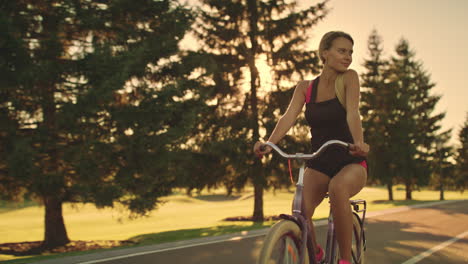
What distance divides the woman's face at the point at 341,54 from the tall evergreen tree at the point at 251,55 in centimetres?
1583

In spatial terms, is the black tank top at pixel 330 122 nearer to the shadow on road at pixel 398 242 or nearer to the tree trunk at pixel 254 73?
the shadow on road at pixel 398 242

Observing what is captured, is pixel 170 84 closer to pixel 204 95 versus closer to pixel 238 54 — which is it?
pixel 204 95

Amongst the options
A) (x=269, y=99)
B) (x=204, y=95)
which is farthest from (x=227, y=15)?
(x=204, y=95)

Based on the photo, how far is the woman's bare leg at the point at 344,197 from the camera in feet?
10.9

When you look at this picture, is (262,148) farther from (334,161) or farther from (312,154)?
(334,161)

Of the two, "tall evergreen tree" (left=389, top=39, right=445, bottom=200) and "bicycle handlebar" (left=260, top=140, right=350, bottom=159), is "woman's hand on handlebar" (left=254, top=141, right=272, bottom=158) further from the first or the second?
"tall evergreen tree" (left=389, top=39, right=445, bottom=200)

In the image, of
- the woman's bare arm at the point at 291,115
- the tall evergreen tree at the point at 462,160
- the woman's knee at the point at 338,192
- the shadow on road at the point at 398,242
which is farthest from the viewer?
the tall evergreen tree at the point at 462,160

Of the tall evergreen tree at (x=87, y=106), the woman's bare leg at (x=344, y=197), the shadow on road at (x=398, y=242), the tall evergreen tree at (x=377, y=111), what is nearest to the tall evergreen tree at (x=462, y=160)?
the tall evergreen tree at (x=377, y=111)

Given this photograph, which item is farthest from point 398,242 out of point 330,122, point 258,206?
point 258,206

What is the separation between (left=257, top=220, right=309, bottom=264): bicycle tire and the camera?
280 cm

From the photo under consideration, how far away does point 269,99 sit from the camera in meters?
20.2

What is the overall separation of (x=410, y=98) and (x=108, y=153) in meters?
34.9

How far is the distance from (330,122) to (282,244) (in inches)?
40.5

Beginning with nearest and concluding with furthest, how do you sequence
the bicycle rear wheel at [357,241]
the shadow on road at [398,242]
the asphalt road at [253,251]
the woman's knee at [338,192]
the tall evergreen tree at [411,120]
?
A: 1. the woman's knee at [338,192]
2. the bicycle rear wheel at [357,241]
3. the asphalt road at [253,251]
4. the shadow on road at [398,242]
5. the tall evergreen tree at [411,120]
